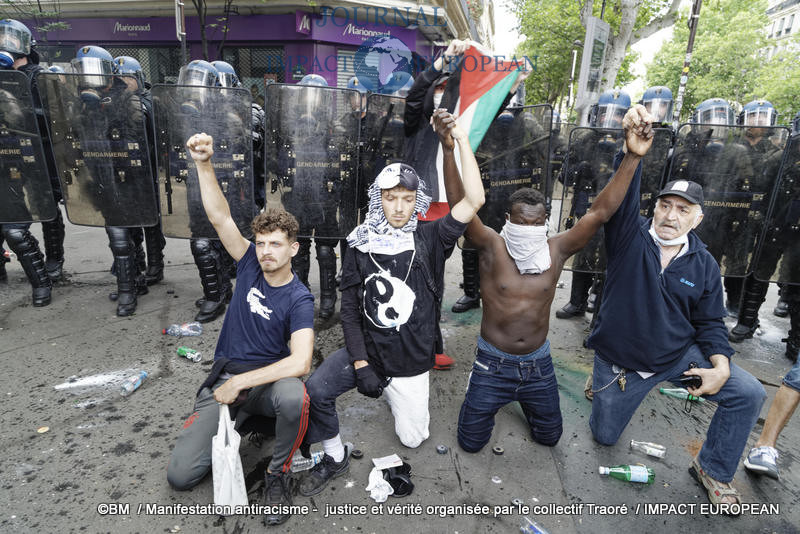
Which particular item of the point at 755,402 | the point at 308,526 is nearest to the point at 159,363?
the point at 308,526

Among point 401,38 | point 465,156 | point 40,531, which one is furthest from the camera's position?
point 401,38

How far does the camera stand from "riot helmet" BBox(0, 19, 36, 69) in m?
4.04

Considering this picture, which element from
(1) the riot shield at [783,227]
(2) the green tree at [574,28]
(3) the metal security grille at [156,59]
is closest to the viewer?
(1) the riot shield at [783,227]

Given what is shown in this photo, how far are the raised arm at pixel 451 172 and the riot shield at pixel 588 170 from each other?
1.69 meters

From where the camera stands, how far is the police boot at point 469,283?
15.3 feet

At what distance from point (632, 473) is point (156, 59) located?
15.8 m

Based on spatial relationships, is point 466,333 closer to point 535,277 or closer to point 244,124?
point 535,277

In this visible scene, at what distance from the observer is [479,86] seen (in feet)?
10.9

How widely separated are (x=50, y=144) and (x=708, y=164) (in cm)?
600

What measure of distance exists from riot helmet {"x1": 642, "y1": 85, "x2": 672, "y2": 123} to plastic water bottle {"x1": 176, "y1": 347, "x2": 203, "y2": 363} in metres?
4.96

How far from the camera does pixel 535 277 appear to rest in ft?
8.40

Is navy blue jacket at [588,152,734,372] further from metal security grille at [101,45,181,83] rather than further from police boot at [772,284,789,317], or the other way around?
metal security grille at [101,45,181,83]

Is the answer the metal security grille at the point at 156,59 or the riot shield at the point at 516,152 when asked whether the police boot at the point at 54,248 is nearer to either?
the riot shield at the point at 516,152

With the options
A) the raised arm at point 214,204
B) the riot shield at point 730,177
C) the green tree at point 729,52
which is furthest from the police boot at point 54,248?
the green tree at point 729,52
